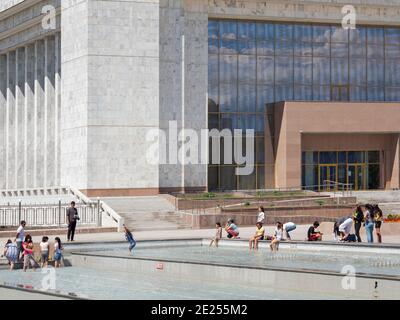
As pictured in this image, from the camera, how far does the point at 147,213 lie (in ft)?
151

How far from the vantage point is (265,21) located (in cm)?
5731

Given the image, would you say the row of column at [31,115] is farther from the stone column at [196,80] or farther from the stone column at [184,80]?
the stone column at [196,80]

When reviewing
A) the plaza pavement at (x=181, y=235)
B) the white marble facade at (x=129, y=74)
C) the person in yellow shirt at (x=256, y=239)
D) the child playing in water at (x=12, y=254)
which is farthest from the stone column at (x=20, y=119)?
the child playing in water at (x=12, y=254)

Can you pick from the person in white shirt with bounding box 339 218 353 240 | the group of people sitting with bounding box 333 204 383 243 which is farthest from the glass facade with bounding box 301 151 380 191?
the person in white shirt with bounding box 339 218 353 240

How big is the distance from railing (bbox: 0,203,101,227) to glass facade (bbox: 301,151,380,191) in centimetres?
1658

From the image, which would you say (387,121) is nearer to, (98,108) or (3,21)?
(98,108)

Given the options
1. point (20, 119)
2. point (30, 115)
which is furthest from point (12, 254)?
point (20, 119)

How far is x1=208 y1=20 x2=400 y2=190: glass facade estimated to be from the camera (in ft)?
185

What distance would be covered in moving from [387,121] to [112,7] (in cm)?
1762

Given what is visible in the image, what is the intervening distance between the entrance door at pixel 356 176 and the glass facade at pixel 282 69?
417 centimetres

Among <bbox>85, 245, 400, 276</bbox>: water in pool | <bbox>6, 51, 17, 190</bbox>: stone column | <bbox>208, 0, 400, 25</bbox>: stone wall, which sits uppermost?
<bbox>208, 0, 400, 25</bbox>: stone wall

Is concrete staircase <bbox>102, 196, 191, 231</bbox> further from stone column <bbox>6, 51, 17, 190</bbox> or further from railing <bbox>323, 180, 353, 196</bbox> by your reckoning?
stone column <bbox>6, 51, 17, 190</bbox>

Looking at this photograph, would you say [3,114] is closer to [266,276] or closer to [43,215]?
[43,215]
